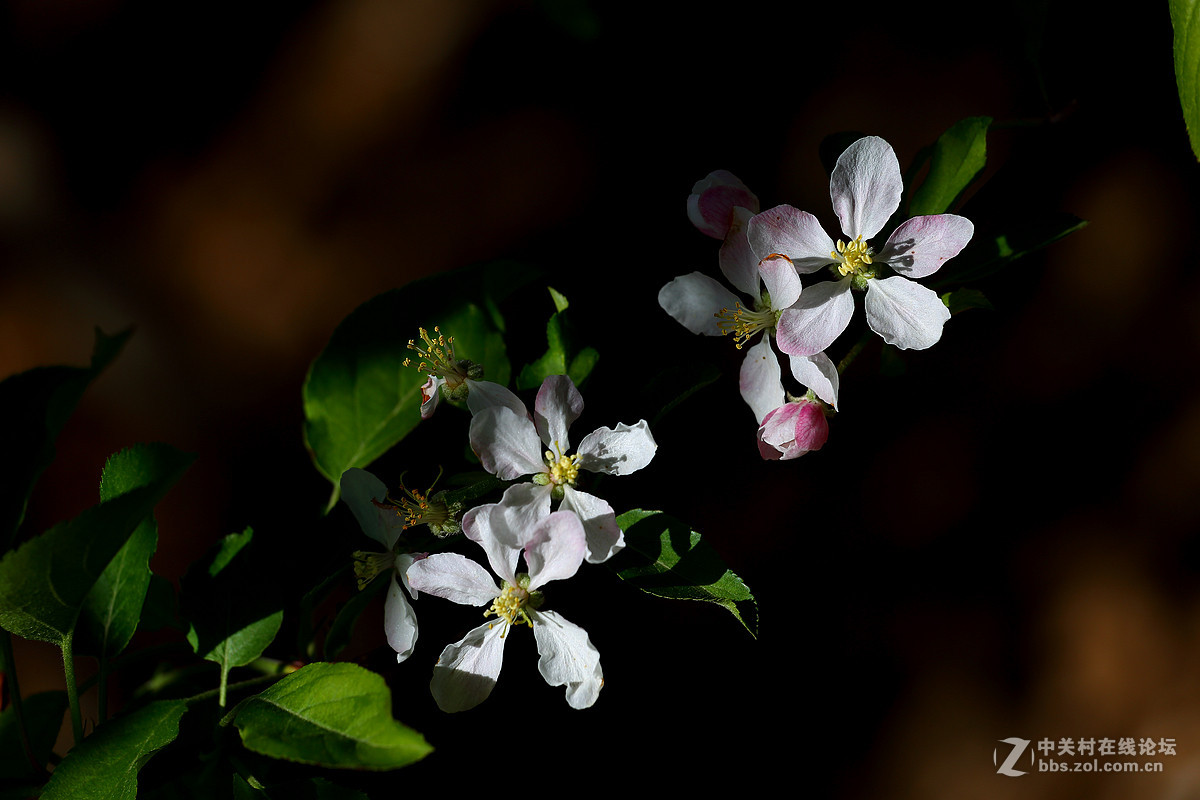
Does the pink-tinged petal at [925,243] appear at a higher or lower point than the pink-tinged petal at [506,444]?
higher

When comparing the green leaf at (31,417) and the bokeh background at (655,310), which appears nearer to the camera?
the green leaf at (31,417)

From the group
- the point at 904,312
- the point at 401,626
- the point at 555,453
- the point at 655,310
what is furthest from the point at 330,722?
the point at 655,310

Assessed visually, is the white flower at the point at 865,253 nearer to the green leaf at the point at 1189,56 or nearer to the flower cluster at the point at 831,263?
the flower cluster at the point at 831,263

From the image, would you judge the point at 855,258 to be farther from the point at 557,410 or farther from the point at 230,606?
the point at 230,606

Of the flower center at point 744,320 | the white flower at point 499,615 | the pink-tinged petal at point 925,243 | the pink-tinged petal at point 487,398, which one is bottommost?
the white flower at point 499,615

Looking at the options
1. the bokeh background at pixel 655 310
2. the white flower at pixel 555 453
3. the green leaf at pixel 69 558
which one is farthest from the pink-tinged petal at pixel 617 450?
the bokeh background at pixel 655 310

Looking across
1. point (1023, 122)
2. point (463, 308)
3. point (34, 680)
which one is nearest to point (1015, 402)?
point (1023, 122)

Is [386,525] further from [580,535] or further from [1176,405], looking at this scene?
[1176,405]
